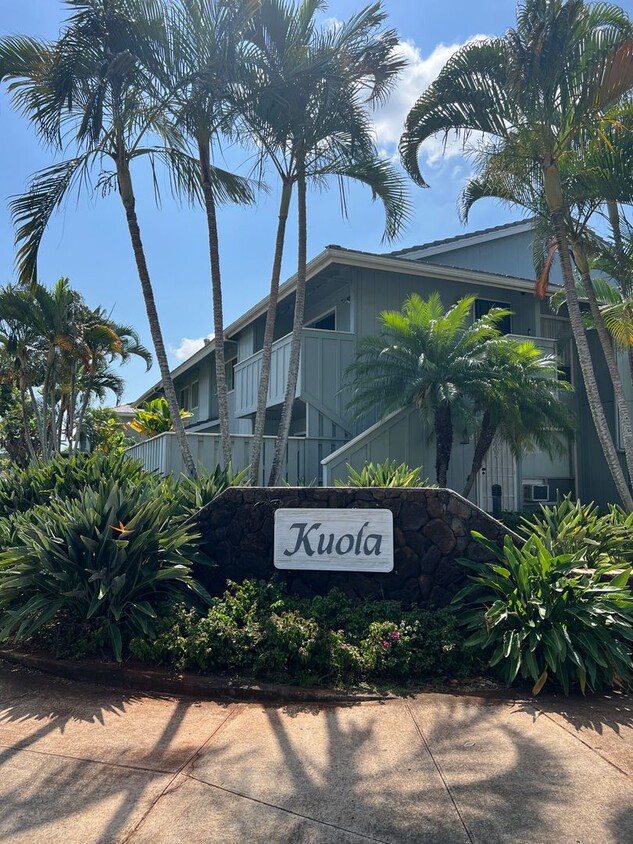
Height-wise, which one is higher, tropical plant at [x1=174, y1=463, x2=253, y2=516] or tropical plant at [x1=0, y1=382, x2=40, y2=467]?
tropical plant at [x1=0, y1=382, x2=40, y2=467]

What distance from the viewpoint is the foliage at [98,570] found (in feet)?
19.0

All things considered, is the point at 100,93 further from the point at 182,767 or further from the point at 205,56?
the point at 182,767

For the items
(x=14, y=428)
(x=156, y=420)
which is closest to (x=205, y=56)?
(x=156, y=420)

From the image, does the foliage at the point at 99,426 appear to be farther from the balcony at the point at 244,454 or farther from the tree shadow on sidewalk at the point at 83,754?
the tree shadow on sidewalk at the point at 83,754

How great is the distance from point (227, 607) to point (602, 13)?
31.2 ft

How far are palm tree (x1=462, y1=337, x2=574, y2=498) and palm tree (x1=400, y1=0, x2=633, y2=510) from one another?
→ 59.6 inches

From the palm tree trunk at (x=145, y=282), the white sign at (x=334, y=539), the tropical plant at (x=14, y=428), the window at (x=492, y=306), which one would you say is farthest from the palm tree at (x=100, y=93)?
the tropical plant at (x=14, y=428)

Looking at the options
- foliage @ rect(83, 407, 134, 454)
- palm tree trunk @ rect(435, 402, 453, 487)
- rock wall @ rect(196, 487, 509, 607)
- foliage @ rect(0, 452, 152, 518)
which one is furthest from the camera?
foliage @ rect(83, 407, 134, 454)

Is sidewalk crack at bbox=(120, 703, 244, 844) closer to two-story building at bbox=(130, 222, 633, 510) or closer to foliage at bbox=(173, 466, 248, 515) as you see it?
foliage at bbox=(173, 466, 248, 515)

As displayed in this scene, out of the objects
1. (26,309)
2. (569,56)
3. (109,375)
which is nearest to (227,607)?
(569,56)

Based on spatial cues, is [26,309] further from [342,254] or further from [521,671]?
[521,671]

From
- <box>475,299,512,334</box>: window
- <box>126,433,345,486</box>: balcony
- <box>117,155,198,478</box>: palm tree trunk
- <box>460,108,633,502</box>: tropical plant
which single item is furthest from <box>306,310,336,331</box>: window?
<box>117,155,198,478</box>: palm tree trunk

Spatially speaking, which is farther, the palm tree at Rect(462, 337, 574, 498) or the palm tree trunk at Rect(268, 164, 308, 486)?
the palm tree at Rect(462, 337, 574, 498)

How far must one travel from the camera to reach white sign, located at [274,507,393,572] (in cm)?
641
